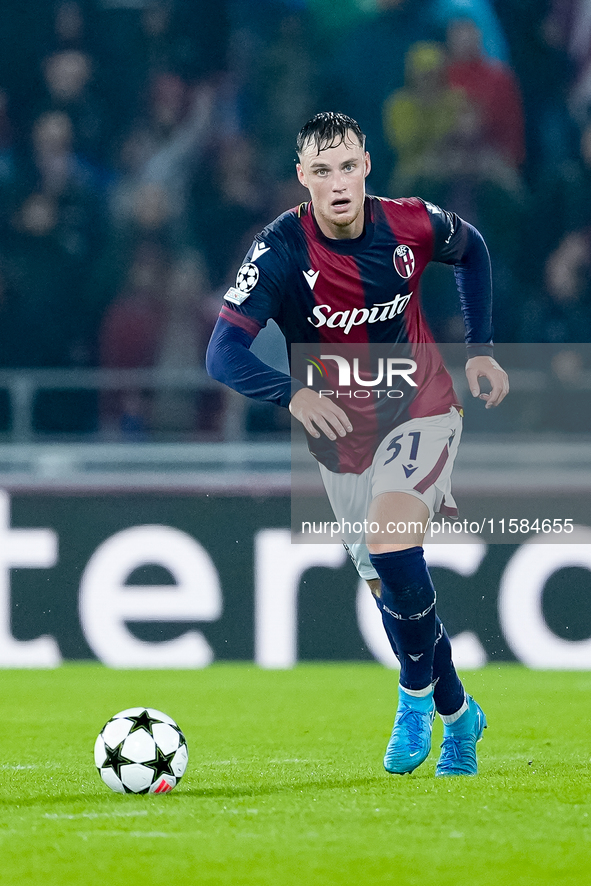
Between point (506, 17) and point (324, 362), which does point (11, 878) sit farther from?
point (506, 17)

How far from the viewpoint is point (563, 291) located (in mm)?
8281

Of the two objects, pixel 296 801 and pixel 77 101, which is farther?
pixel 77 101

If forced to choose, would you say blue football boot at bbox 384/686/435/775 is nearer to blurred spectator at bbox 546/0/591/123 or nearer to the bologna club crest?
the bologna club crest

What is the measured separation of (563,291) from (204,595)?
3.10 m

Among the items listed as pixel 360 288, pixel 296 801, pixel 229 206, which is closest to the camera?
pixel 296 801

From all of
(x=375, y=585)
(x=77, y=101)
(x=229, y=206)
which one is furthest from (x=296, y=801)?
(x=77, y=101)

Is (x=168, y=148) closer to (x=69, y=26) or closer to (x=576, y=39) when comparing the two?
(x=69, y=26)

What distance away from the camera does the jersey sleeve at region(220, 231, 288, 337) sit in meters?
4.09

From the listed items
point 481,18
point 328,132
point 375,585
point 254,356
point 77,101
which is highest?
point 481,18

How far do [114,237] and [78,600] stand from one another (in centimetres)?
272

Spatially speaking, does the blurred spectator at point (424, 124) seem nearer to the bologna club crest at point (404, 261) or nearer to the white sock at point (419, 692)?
the bologna club crest at point (404, 261)

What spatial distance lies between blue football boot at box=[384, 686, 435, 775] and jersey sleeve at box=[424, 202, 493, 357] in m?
1.22

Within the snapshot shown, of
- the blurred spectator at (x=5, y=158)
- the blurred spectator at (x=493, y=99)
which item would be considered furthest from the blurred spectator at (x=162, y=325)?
the blurred spectator at (x=493, y=99)

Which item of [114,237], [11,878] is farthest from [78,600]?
[11,878]
